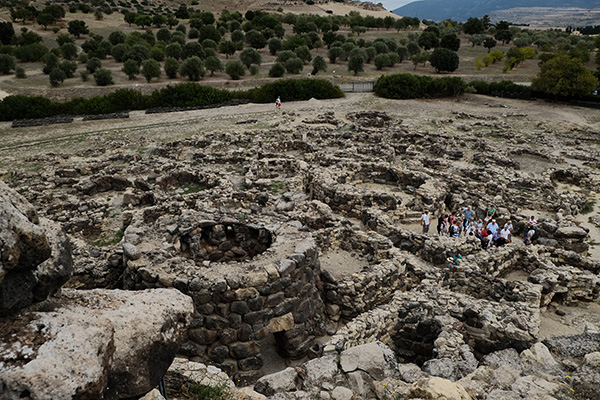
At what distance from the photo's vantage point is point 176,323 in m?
5.51

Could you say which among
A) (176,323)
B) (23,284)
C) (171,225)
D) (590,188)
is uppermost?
(23,284)

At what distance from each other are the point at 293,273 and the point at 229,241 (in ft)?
11.6

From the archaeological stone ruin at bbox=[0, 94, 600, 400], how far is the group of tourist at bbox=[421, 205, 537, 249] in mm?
623

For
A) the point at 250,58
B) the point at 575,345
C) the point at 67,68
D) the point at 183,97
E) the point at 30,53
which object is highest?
the point at 30,53

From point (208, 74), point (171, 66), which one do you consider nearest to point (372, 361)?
point (171, 66)

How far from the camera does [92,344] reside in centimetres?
419

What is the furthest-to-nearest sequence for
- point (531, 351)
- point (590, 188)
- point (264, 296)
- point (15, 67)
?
point (15, 67) → point (590, 188) → point (264, 296) → point (531, 351)

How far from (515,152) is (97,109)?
129 ft

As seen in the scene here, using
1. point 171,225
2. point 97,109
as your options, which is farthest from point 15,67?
point 171,225

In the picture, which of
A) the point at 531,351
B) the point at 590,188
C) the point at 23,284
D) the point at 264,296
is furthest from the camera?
the point at 590,188

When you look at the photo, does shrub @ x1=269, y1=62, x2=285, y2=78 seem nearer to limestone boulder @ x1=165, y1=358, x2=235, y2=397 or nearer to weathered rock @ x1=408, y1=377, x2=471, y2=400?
limestone boulder @ x1=165, y1=358, x2=235, y2=397

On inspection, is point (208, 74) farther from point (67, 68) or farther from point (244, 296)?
point (244, 296)

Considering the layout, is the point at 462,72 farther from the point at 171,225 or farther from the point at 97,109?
the point at 171,225

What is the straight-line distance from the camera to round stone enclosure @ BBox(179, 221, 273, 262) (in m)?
12.6
